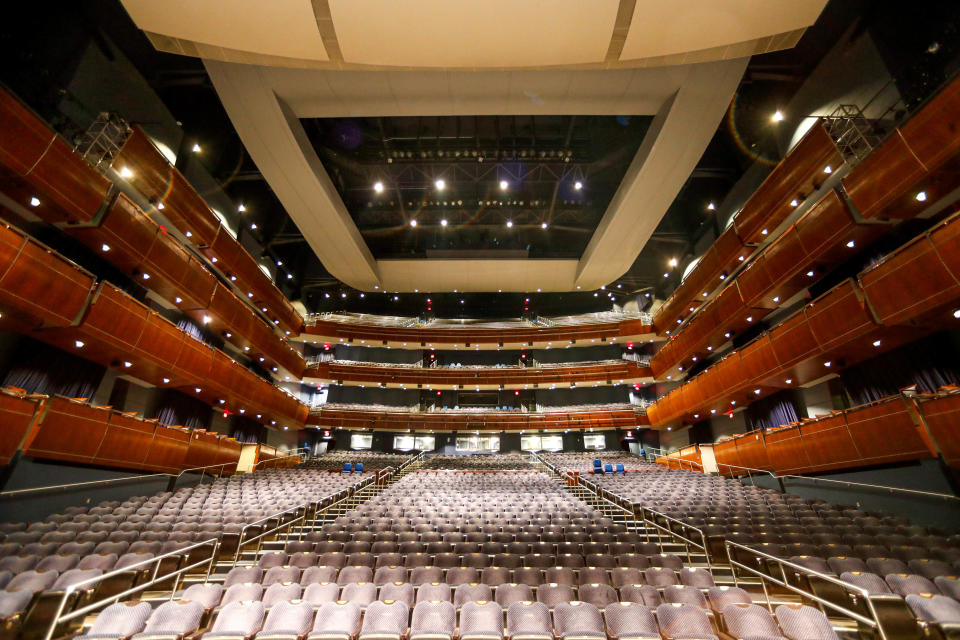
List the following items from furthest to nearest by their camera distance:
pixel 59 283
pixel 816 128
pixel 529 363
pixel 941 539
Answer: pixel 529 363
pixel 816 128
pixel 59 283
pixel 941 539

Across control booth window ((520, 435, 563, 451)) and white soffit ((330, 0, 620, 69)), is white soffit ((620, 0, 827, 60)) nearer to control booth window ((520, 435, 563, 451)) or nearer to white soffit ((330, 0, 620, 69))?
white soffit ((330, 0, 620, 69))

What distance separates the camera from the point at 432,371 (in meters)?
22.3

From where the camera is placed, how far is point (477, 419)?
21953 mm

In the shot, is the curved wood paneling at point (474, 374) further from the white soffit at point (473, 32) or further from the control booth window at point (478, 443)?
the white soffit at point (473, 32)

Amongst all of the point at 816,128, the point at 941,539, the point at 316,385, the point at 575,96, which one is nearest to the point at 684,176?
the point at 816,128

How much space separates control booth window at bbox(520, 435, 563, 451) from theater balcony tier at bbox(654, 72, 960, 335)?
10.7 m

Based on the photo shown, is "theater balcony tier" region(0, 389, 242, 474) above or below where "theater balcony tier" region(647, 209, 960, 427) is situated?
below

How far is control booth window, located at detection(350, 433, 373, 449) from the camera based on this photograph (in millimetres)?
22578

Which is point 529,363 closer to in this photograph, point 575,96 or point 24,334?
point 575,96

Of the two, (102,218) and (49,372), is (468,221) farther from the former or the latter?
(49,372)

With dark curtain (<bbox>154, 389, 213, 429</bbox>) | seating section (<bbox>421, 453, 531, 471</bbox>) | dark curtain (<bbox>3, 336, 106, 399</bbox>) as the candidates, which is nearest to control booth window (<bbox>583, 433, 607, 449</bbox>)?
seating section (<bbox>421, 453, 531, 471</bbox>)

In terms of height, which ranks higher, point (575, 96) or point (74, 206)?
point (575, 96)

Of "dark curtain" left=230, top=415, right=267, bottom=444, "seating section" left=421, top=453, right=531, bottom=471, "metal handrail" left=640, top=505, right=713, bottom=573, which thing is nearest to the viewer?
"metal handrail" left=640, top=505, right=713, bottom=573

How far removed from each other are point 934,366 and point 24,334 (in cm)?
1831
